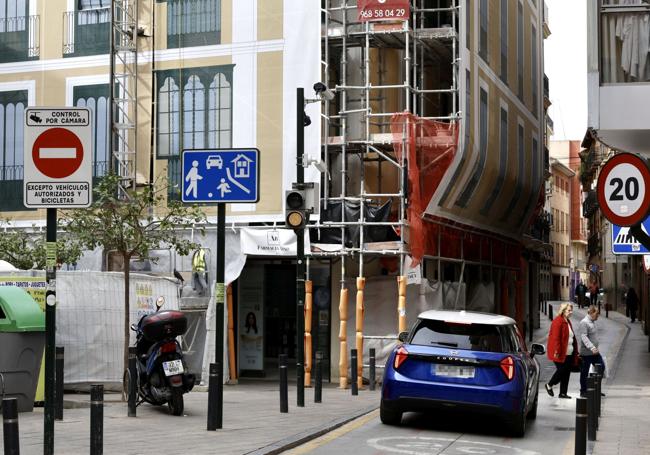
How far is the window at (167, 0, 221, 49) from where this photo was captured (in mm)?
26344

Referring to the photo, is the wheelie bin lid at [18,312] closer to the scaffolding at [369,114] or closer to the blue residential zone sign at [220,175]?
the blue residential zone sign at [220,175]

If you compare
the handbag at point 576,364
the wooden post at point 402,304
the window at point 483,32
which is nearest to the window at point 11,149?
the wooden post at point 402,304

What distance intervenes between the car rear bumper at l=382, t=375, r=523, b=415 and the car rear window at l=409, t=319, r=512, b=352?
0.54 metres

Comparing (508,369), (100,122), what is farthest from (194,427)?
(100,122)

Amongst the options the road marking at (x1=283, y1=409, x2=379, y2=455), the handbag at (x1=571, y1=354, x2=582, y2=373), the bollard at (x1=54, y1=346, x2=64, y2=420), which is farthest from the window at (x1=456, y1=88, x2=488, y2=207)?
the bollard at (x1=54, y1=346, x2=64, y2=420)

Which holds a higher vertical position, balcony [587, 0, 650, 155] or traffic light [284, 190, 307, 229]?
balcony [587, 0, 650, 155]

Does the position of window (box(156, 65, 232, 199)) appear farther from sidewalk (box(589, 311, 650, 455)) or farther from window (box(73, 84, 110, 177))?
sidewalk (box(589, 311, 650, 455))

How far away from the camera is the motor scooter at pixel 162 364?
1535 centimetres

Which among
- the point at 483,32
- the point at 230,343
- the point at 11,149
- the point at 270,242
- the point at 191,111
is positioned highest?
the point at 483,32

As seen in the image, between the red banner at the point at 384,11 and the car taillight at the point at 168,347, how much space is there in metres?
11.7

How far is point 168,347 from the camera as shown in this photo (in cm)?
1546

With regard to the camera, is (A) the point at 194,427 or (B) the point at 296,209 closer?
(A) the point at 194,427

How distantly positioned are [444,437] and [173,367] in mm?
3764

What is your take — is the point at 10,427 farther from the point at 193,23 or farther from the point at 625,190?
the point at 193,23
